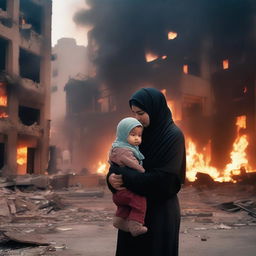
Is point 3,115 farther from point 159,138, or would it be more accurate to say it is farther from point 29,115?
point 159,138

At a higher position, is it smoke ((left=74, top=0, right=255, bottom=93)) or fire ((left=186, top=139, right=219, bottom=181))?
smoke ((left=74, top=0, right=255, bottom=93))

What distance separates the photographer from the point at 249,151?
30.1 meters

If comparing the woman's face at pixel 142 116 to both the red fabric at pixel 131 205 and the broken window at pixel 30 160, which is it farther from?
the broken window at pixel 30 160

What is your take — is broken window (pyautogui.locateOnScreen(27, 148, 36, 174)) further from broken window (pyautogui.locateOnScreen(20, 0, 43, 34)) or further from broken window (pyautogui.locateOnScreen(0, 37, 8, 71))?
broken window (pyautogui.locateOnScreen(20, 0, 43, 34))

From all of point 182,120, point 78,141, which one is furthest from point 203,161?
point 78,141

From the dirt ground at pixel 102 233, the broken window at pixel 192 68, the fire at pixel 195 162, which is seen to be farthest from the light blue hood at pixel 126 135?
the broken window at pixel 192 68

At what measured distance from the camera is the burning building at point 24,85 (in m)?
27.1

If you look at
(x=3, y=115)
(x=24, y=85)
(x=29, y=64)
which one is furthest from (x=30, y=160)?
(x=29, y=64)

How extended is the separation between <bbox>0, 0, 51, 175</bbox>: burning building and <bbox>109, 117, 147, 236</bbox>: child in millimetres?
23157

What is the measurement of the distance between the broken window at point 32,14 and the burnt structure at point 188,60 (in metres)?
13.1

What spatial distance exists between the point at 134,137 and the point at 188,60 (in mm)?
37721

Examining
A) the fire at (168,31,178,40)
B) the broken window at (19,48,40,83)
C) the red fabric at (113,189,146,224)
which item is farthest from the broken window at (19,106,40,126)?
the red fabric at (113,189,146,224)

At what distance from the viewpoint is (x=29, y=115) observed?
1210 inches

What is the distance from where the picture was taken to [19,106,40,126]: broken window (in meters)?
30.4
